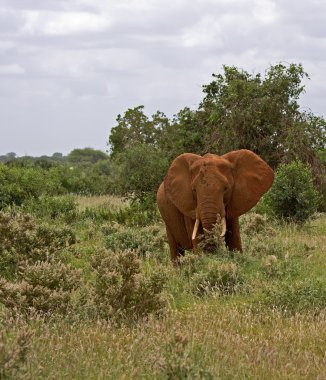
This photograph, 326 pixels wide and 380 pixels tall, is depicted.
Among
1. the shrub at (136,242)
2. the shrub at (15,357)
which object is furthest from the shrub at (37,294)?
the shrub at (136,242)

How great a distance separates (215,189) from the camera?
11.6 meters

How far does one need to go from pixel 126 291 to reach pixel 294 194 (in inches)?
451

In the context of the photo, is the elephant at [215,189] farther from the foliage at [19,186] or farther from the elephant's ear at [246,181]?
the foliage at [19,186]

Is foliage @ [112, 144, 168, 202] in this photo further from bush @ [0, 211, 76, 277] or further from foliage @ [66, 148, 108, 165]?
foliage @ [66, 148, 108, 165]

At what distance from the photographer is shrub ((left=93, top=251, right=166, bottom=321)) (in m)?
7.55

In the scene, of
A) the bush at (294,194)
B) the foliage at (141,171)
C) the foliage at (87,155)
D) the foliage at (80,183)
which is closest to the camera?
the bush at (294,194)

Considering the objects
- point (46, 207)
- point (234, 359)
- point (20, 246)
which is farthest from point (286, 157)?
point (234, 359)

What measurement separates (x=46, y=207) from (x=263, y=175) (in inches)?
352

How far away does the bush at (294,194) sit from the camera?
60.6 ft

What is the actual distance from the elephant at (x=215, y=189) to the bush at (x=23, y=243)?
1982 mm

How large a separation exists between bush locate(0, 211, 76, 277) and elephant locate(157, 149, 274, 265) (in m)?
1.98

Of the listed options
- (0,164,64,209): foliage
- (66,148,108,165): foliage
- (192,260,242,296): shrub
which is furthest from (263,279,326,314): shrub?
(66,148,108,165): foliage

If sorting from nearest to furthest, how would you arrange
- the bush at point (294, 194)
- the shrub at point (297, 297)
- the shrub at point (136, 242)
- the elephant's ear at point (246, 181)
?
the shrub at point (297, 297), the elephant's ear at point (246, 181), the shrub at point (136, 242), the bush at point (294, 194)

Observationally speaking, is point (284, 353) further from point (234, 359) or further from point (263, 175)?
point (263, 175)
